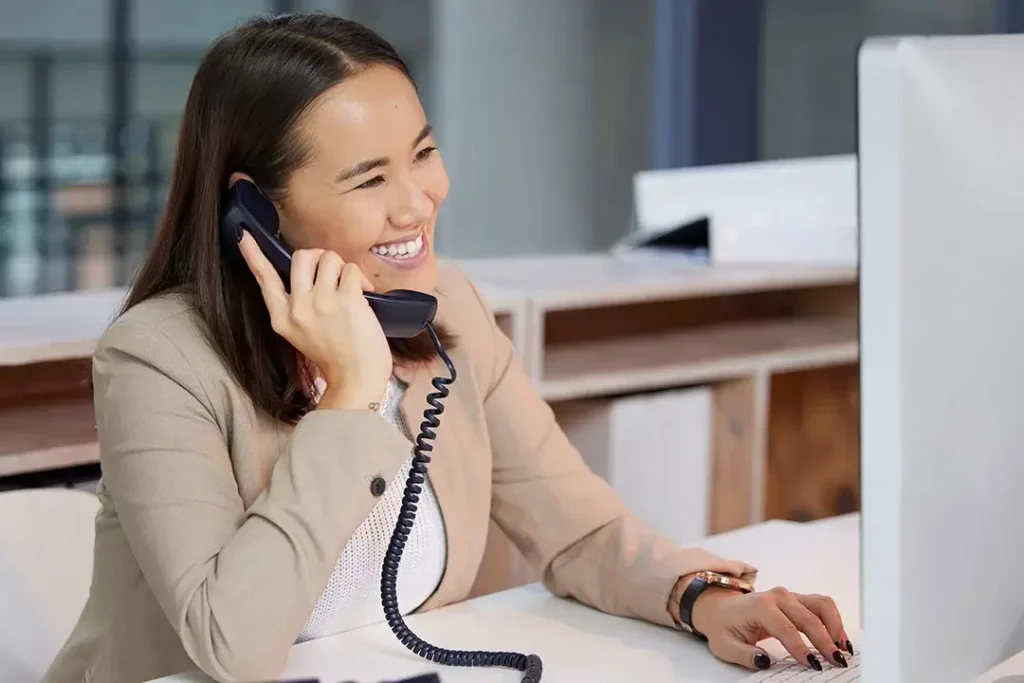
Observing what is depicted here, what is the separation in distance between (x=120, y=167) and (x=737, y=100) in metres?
2.01

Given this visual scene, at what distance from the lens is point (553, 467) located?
4.72 feet

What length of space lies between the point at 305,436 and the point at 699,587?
0.41 meters

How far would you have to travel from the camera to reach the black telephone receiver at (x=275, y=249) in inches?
48.4

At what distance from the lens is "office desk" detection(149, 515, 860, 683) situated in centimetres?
112

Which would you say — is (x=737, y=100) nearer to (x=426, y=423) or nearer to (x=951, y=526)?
(x=426, y=423)

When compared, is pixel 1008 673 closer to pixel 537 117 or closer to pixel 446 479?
pixel 446 479

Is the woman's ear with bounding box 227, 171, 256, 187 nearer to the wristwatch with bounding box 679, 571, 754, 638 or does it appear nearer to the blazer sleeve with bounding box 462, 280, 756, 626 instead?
the blazer sleeve with bounding box 462, 280, 756, 626

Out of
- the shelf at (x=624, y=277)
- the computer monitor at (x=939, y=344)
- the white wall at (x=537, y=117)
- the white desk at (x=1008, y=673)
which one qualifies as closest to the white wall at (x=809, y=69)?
the white wall at (x=537, y=117)

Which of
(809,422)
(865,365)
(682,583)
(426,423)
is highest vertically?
(865,365)

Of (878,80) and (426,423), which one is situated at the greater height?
(878,80)

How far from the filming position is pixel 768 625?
46.2 inches

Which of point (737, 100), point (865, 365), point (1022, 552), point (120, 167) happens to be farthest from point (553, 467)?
point (120, 167)

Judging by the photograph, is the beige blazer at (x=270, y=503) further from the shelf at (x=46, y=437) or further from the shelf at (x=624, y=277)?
the shelf at (x=624, y=277)

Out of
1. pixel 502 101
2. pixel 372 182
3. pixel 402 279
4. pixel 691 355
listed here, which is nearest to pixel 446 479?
pixel 402 279
